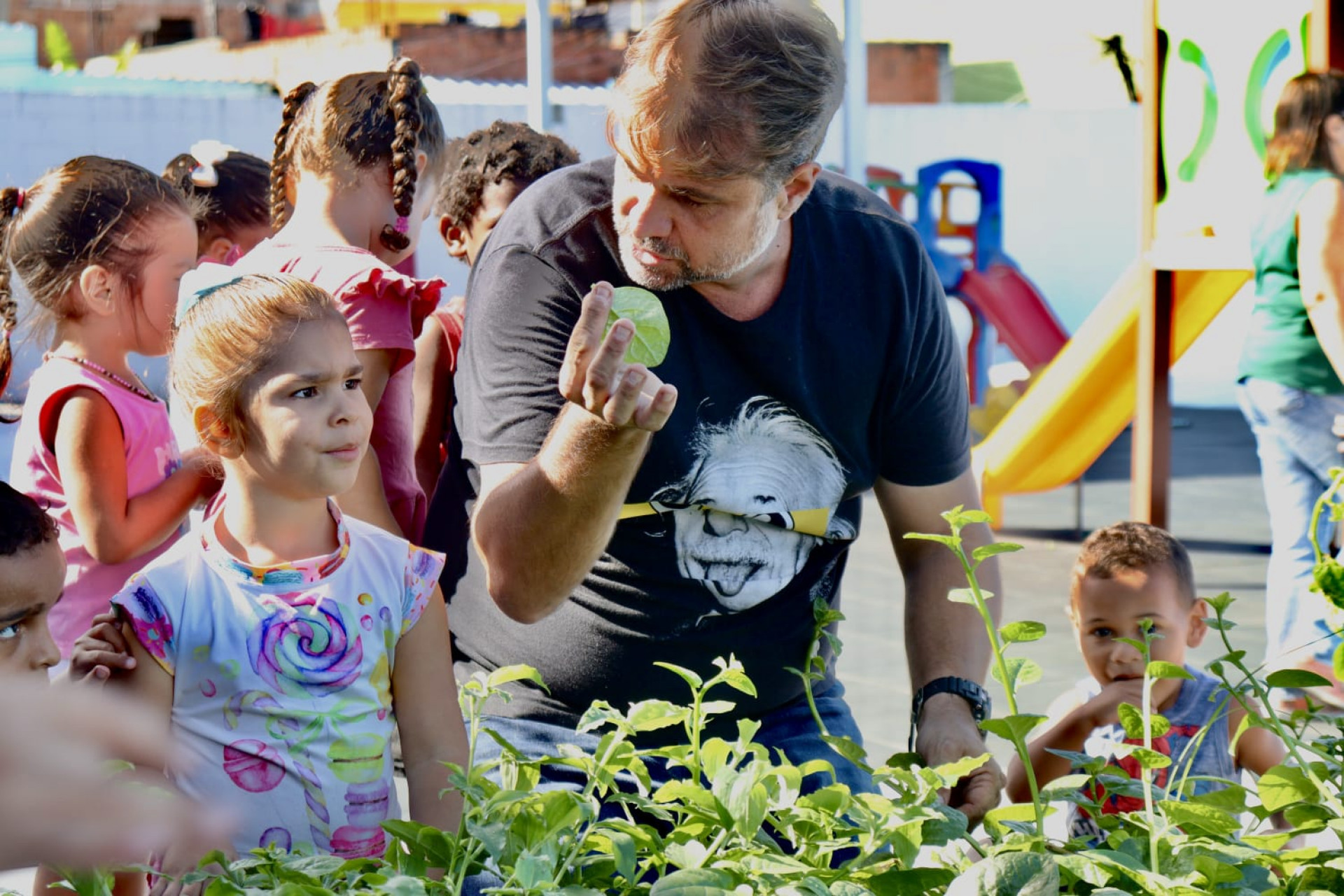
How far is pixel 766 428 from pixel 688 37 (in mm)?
447

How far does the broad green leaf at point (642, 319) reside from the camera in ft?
4.76

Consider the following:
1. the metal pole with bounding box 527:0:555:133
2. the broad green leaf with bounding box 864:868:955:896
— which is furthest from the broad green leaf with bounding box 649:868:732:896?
the metal pole with bounding box 527:0:555:133

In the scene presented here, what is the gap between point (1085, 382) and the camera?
6.77 m

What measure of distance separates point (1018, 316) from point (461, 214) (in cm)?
698

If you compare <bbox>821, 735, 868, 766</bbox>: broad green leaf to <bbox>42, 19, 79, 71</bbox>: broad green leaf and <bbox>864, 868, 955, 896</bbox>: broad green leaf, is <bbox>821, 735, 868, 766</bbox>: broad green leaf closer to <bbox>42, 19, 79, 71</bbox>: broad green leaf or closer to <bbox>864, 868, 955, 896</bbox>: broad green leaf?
<bbox>864, 868, 955, 896</bbox>: broad green leaf

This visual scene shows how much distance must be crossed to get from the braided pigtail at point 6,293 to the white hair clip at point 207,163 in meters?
0.54

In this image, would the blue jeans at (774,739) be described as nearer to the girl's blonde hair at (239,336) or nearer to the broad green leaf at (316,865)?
the girl's blonde hair at (239,336)

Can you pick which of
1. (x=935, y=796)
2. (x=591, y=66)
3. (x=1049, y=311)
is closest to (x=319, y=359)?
(x=935, y=796)

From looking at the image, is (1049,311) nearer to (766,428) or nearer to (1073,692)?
(1073,692)

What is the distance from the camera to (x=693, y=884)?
89 centimetres

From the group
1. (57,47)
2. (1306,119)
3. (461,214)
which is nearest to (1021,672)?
(461,214)

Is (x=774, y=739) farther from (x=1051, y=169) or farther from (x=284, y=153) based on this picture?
(x=1051, y=169)

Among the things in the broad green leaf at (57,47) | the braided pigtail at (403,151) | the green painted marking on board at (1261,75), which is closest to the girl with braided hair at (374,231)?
the braided pigtail at (403,151)

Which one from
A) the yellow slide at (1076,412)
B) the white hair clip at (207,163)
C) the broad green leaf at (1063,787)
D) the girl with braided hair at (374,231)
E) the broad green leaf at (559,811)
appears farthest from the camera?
the yellow slide at (1076,412)
